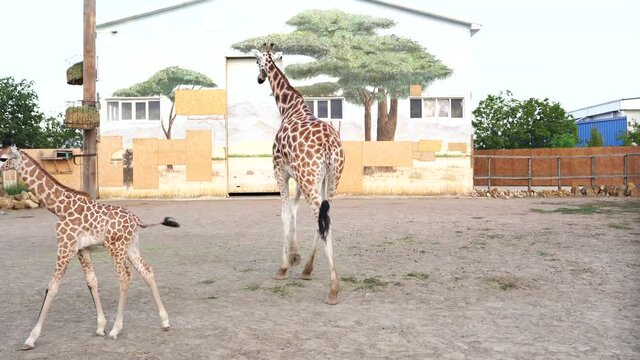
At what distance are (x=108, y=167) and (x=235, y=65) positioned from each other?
5434mm

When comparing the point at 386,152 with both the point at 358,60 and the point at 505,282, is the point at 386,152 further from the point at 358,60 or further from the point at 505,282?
the point at 505,282

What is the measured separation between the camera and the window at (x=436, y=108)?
63.0 ft

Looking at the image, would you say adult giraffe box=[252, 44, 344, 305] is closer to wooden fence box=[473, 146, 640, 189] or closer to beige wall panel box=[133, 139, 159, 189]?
beige wall panel box=[133, 139, 159, 189]

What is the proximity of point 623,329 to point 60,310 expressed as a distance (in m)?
5.34

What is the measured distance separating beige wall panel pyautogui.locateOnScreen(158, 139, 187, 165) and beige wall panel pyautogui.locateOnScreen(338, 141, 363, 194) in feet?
17.3

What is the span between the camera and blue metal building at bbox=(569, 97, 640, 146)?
44.6m

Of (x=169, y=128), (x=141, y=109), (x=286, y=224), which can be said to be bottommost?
(x=286, y=224)

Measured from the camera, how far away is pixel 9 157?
488cm

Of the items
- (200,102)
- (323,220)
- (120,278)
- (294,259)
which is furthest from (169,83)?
(120,278)

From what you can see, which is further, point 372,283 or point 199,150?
point 199,150

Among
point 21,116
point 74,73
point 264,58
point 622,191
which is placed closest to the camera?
point 264,58

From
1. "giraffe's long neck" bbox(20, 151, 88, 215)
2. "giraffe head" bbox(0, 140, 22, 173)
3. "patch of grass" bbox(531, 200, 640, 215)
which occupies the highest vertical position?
"giraffe head" bbox(0, 140, 22, 173)

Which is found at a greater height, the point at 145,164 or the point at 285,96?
the point at 285,96

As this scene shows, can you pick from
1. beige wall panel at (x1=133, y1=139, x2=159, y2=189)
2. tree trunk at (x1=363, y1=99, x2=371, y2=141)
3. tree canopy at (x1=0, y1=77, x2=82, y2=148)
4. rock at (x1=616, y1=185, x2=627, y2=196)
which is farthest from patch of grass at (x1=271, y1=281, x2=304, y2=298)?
tree canopy at (x1=0, y1=77, x2=82, y2=148)
